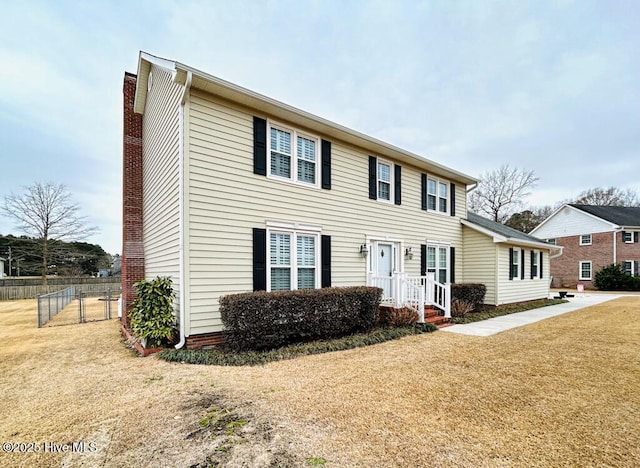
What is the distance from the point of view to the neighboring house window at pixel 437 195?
1249 cm

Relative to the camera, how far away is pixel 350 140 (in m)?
9.34

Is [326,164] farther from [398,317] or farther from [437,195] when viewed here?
[437,195]

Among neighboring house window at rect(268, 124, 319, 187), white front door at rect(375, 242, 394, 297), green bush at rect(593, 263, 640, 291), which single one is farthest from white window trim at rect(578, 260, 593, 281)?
neighboring house window at rect(268, 124, 319, 187)

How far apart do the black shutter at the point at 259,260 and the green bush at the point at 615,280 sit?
2887cm

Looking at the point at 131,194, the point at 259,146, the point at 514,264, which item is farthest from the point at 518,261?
the point at 131,194

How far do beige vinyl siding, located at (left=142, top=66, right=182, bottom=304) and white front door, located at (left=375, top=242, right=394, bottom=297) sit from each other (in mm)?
5928

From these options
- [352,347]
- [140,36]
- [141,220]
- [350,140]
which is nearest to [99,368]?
[352,347]

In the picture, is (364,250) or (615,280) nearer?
(364,250)

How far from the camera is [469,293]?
39.3 ft

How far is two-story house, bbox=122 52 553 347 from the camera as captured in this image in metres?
6.61

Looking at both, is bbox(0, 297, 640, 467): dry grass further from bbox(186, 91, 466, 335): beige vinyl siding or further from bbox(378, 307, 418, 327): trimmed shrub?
bbox(378, 307, 418, 327): trimmed shrub

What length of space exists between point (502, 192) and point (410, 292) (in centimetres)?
3015

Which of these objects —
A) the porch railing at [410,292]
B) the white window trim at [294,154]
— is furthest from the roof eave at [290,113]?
the porch railing at [410,292]

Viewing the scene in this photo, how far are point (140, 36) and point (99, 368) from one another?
11.7m
